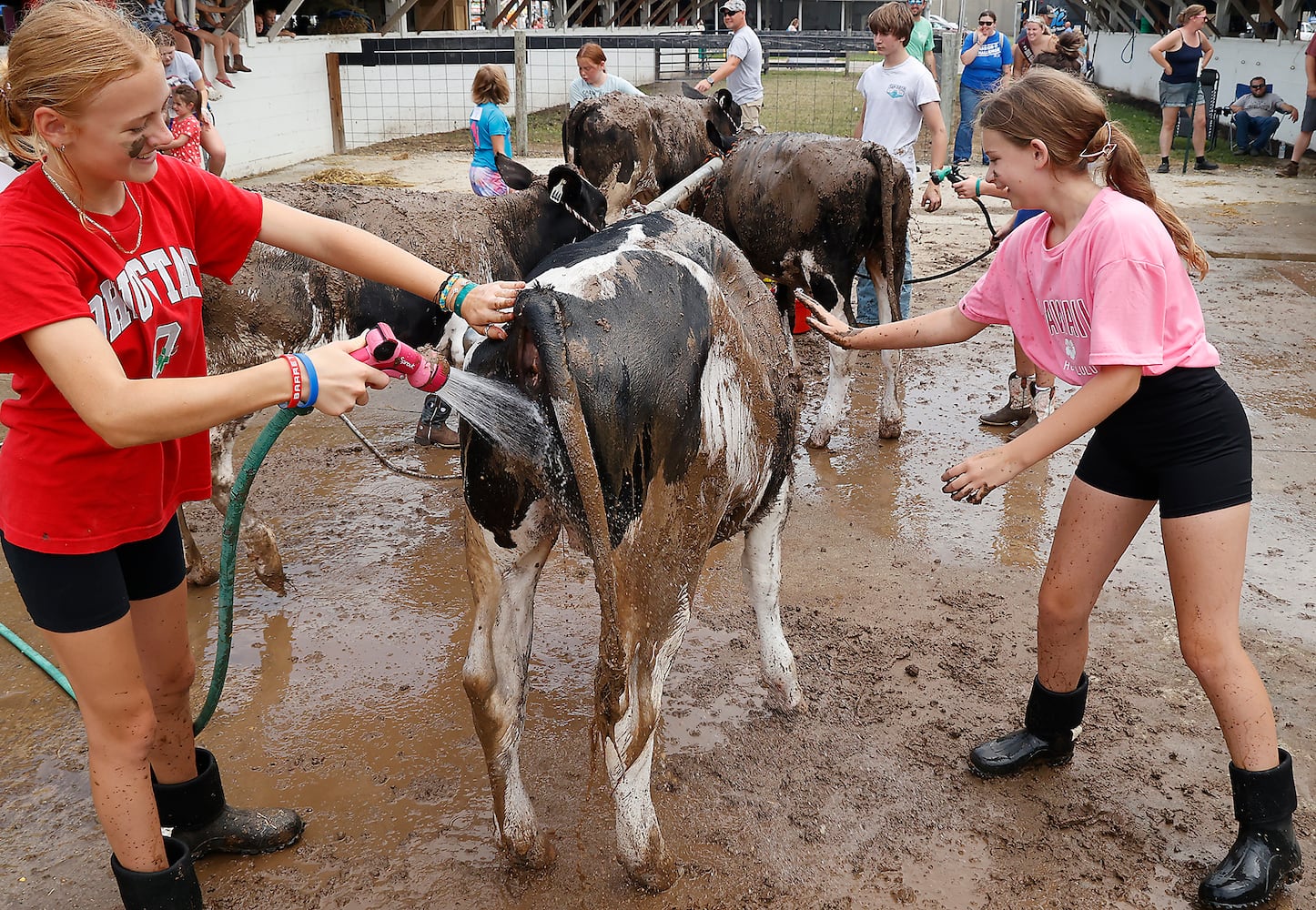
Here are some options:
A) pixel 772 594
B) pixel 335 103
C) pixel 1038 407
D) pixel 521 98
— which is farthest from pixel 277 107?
pixel 772 594

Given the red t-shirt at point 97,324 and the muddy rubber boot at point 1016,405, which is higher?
the red t-shirt at point 97,324

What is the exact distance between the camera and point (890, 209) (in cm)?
575

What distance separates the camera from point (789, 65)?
2464 cm

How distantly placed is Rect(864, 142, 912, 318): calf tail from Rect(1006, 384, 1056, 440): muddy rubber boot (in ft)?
3.09

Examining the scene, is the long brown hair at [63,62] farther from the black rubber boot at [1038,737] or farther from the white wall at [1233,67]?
the white wall at [1233,67]

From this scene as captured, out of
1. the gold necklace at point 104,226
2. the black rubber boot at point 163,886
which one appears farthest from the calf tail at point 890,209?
the black rubber boot at point 163,886

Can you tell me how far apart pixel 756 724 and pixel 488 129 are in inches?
231

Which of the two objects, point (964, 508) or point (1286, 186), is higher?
point (1286, 186)

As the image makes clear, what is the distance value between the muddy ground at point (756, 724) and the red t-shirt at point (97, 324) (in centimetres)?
124

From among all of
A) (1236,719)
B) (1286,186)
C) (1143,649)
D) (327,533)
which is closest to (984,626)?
(1143,649)

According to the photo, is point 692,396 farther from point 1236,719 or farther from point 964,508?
point 964,508

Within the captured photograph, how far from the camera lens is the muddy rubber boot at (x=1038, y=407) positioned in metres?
5.94

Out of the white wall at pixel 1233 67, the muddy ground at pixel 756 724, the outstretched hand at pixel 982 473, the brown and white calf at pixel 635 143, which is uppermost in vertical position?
the white wall at pixel 1233 67

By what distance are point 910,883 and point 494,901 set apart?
116 cm
